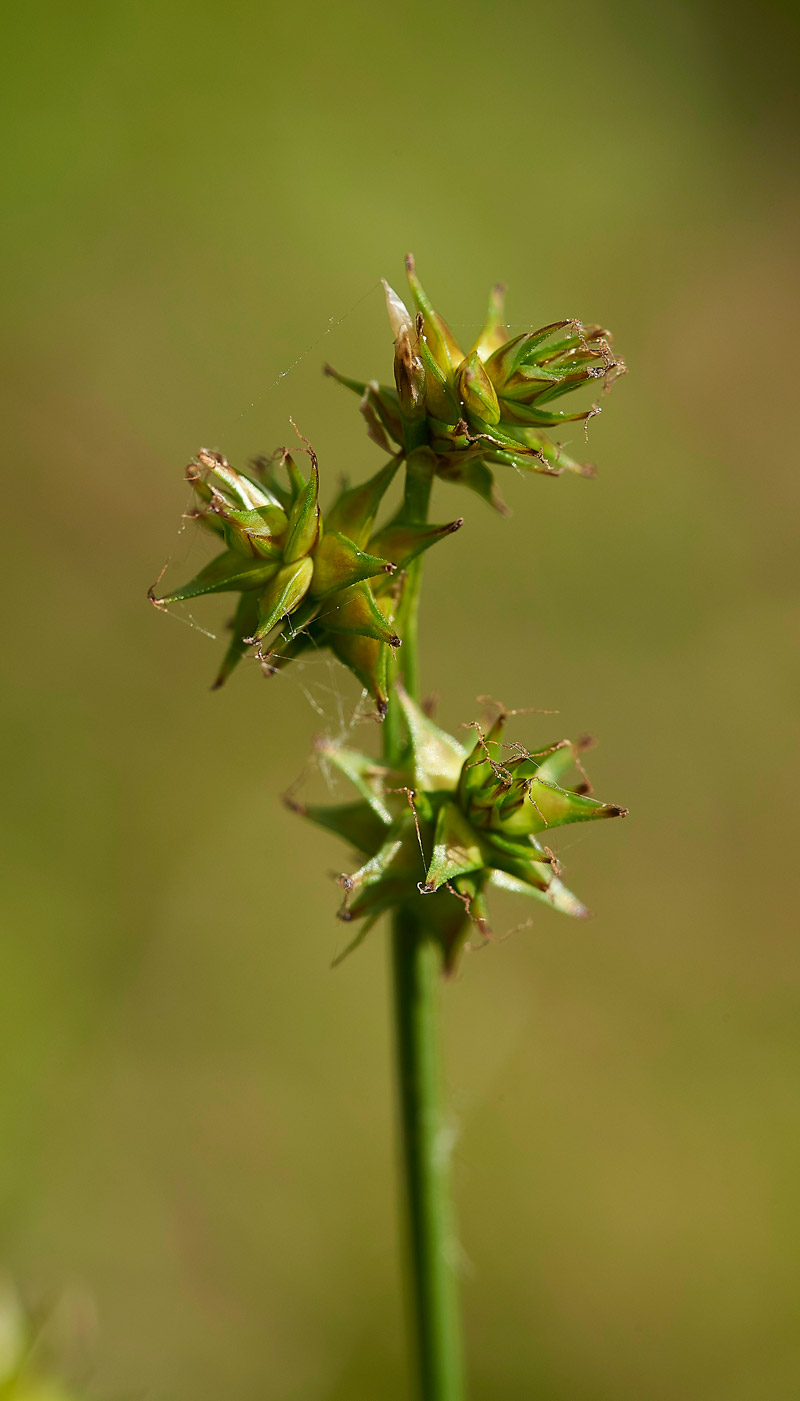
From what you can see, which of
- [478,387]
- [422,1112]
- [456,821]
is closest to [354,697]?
[422,1112]

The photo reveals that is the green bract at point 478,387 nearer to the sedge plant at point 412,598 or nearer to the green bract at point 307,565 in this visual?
the sedge plant at point 412,598

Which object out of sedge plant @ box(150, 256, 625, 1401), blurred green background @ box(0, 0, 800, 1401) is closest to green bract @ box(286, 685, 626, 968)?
sedge plant @ box(150, 256, 625, 1401)

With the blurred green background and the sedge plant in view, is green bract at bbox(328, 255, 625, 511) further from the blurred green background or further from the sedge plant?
the blurred green background

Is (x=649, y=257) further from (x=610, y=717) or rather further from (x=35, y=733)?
(x=35, y=733)

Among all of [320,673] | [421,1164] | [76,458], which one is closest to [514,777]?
[421,1164]

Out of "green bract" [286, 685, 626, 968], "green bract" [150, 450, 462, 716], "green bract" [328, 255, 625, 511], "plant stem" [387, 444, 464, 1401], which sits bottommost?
"plant stem" [387, 444, 464, 1401]

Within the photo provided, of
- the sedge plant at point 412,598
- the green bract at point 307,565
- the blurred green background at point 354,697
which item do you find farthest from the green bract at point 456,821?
the blurred green background at point 354,697
